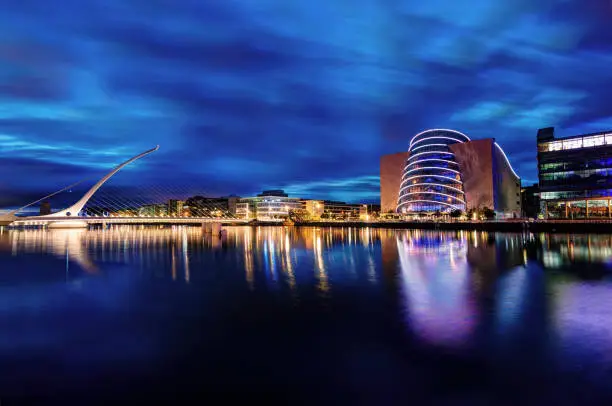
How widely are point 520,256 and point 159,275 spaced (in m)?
20.1

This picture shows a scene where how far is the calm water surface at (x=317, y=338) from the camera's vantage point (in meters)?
6.37

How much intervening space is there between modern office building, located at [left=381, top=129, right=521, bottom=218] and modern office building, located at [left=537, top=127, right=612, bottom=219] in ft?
58.4

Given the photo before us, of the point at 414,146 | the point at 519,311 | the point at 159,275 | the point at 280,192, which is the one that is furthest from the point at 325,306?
the point at 280,192

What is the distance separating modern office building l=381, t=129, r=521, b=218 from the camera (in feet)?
322

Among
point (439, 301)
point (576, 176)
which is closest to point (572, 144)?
point (576, 176)

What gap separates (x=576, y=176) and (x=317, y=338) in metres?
81.1

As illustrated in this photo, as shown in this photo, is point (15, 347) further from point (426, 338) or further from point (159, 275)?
point (159, 275)

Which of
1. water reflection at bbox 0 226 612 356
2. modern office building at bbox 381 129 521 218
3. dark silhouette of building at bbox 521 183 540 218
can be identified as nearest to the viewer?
water reflection at bbox 0 226 612 356

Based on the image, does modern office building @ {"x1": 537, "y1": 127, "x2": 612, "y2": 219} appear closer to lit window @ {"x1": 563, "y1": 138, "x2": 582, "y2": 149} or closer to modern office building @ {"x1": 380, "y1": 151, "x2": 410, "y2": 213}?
lit window @ {"x1": 563, "y1": 138, "x2": 582, "y2": 149}

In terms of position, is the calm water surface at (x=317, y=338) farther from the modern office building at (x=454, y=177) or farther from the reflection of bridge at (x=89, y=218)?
the modern office building at (x=454, y=177)

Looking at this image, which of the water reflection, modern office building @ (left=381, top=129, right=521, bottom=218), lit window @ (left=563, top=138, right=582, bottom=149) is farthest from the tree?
the water reflection

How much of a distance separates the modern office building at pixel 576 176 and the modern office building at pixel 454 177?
17.8m

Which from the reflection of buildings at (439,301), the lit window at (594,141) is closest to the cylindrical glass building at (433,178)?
the lit window at (594,141)

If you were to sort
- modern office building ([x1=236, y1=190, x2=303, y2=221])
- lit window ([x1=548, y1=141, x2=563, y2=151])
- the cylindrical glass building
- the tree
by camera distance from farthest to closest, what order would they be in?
modern office building ([x1=236, y1=190, x2=303, y2=221]) < the cylindrical glass building < the tree < lit window ([x1=548, y1=141, x2=563, y2=151])
